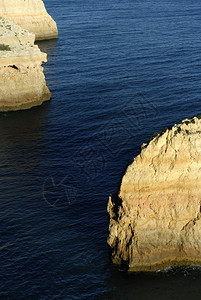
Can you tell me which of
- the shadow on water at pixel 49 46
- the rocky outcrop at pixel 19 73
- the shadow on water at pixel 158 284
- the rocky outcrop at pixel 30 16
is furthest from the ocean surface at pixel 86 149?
the rocky outcrop at pixel 30 16

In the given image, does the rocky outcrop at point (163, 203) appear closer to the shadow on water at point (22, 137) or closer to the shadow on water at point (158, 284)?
the shadow on water at point (158, 284)

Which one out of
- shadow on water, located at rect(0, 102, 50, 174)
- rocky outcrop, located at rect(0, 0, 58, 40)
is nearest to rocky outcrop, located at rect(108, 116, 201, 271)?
shadow on water, located at rect(0, 102, 50, 174)

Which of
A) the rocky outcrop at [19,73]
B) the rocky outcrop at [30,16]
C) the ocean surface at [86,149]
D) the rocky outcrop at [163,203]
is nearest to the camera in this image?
the rocky outcrop at [163,203]

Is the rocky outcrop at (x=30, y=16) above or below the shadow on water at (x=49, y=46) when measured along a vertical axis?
above

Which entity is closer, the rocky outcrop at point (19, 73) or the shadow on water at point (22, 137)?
the shadow on water at point (22, 137)

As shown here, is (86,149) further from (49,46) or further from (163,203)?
(49,46)

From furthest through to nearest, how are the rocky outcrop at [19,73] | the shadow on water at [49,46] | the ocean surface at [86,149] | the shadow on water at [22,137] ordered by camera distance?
1. the shadow on water at [49,46]
2. the rocky outcrop at [19,73]
3. the shadow on water at [22,137]
4. the ocean surface at [86,149]

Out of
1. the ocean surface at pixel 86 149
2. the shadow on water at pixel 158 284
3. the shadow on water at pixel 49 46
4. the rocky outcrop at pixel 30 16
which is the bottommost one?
the shadow on water at pixel 158 284
